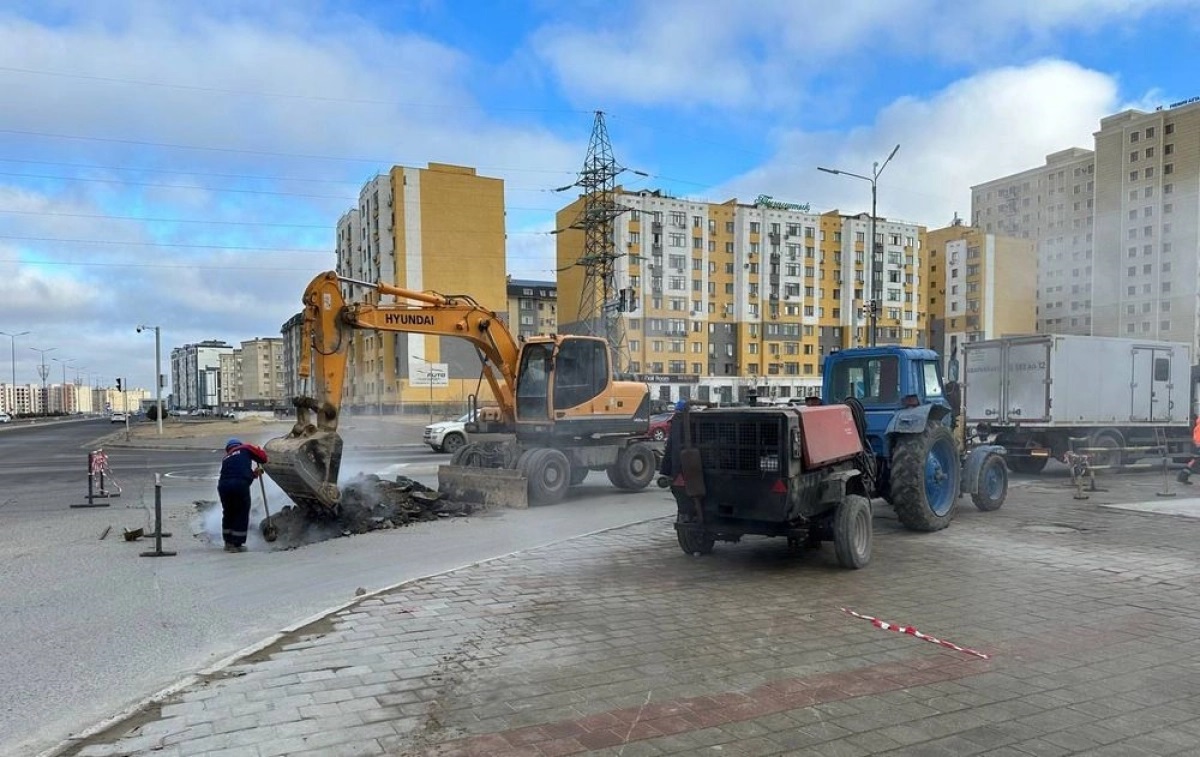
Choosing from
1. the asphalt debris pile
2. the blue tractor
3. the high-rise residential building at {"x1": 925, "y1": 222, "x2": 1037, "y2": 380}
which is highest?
the high-rise residential building at {"x1": 925, "y1": 222, "x2": 1037, "y2": 380}

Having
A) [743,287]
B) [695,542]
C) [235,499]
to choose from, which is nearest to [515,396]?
[235,499]

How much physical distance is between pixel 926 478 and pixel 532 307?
9818 centimetres

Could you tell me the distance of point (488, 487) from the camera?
1291 cm

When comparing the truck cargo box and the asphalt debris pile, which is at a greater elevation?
the truck cargo box

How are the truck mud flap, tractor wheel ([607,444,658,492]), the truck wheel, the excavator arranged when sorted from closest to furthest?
the truck wheel, the excavator, the truck mud flap, tractor wheel ([607,444,658,492])

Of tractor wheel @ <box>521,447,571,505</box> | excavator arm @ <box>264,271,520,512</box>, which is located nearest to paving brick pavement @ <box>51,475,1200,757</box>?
excavator arm @ <box>264,271,520,512</box>

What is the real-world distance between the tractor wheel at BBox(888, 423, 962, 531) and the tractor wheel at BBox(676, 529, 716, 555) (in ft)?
8.70

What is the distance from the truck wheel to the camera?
25.1 feet

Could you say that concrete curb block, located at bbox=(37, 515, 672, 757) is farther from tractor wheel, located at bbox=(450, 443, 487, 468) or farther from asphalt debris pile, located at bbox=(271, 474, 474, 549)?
tractor wheel, located at bbox=(450, 443, 487, 468)

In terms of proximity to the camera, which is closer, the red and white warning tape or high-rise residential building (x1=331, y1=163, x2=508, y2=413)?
the red and white warning tape

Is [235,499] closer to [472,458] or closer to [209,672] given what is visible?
[209,672]

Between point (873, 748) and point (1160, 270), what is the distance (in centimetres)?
1089

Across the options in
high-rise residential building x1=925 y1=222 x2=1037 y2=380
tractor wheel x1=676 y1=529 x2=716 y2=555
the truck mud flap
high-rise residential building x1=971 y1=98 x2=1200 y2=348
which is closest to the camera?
tractor wheel x1=676 y1=529 x2=716 y2=555

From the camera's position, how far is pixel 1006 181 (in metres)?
13.1
